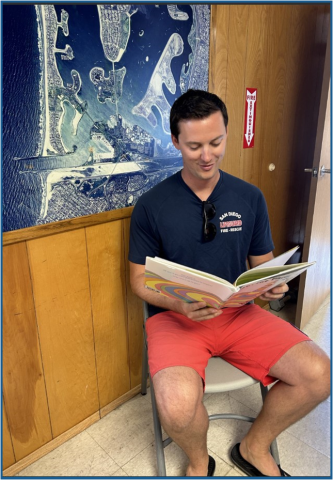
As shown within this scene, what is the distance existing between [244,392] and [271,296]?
77 centimetres

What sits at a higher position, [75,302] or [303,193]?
[303,193]

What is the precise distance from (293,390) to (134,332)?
0.72 metres

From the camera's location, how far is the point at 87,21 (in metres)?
1.13

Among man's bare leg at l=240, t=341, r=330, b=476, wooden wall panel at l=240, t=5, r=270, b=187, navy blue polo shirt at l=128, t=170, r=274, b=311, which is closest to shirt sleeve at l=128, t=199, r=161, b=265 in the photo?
navy blue polo shirt at l=128, t=170, r=274, b=311

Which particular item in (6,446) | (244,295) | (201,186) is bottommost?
(6,446)

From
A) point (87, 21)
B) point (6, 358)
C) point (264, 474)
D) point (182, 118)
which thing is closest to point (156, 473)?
point (264, 474)

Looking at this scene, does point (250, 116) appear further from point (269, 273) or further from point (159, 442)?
point (159, 442)

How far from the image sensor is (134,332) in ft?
5.27

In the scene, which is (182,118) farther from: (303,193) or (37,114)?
(303,193)

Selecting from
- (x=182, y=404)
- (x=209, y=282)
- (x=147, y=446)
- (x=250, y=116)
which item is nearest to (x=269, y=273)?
(x=209, y=282)

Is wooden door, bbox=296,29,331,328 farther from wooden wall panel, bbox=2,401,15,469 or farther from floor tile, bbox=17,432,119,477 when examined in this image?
wooden wall panel, bbox=2,401,15,469

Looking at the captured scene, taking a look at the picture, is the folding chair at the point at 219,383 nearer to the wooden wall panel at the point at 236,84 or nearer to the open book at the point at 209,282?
the open book at the point at 209,282

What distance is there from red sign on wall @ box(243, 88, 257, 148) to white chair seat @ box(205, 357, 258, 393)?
1167 mm

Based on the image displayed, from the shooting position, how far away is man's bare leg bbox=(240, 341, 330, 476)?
112 centimetres
